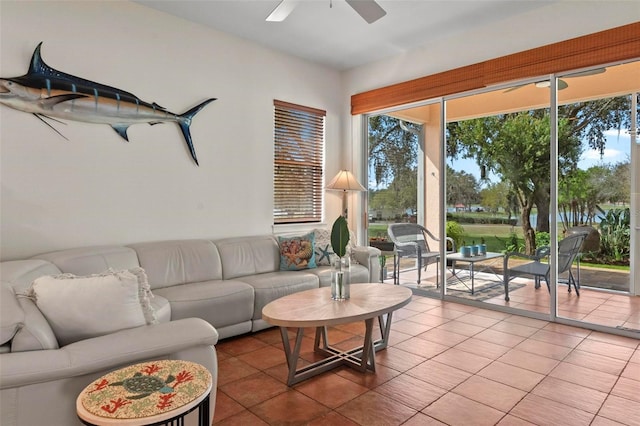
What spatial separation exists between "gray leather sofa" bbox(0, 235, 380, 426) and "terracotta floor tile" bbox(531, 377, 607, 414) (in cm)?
199

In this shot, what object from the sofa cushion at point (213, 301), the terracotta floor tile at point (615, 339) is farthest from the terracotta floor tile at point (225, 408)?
the terracotta floor tile at point (615, 339)

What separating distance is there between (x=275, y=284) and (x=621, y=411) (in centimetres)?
256

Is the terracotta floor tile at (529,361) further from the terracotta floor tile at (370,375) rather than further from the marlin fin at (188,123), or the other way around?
the marlin fin at (188,123)

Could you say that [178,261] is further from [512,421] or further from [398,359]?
[512,421]

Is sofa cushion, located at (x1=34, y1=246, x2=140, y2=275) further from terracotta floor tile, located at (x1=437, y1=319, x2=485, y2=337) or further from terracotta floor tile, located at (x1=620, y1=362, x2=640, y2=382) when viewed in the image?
terracotta floor tile, located at (x1=620, y1=362, x2=640, y2=382)

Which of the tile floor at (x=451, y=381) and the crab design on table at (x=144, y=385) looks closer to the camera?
the crab design on table at (x=144, y=385)

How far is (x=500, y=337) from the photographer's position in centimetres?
334

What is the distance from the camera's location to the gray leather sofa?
1.42 meters

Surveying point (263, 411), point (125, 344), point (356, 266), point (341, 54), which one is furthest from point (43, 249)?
point (341, 54)

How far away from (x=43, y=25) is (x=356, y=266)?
3.57m

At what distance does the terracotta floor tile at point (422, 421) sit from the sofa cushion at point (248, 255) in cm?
222

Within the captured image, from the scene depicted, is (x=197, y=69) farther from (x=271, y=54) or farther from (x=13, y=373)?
(x=13, y=373)

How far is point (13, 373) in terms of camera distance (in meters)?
1.35

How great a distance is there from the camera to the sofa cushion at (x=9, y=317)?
1.46 metres
